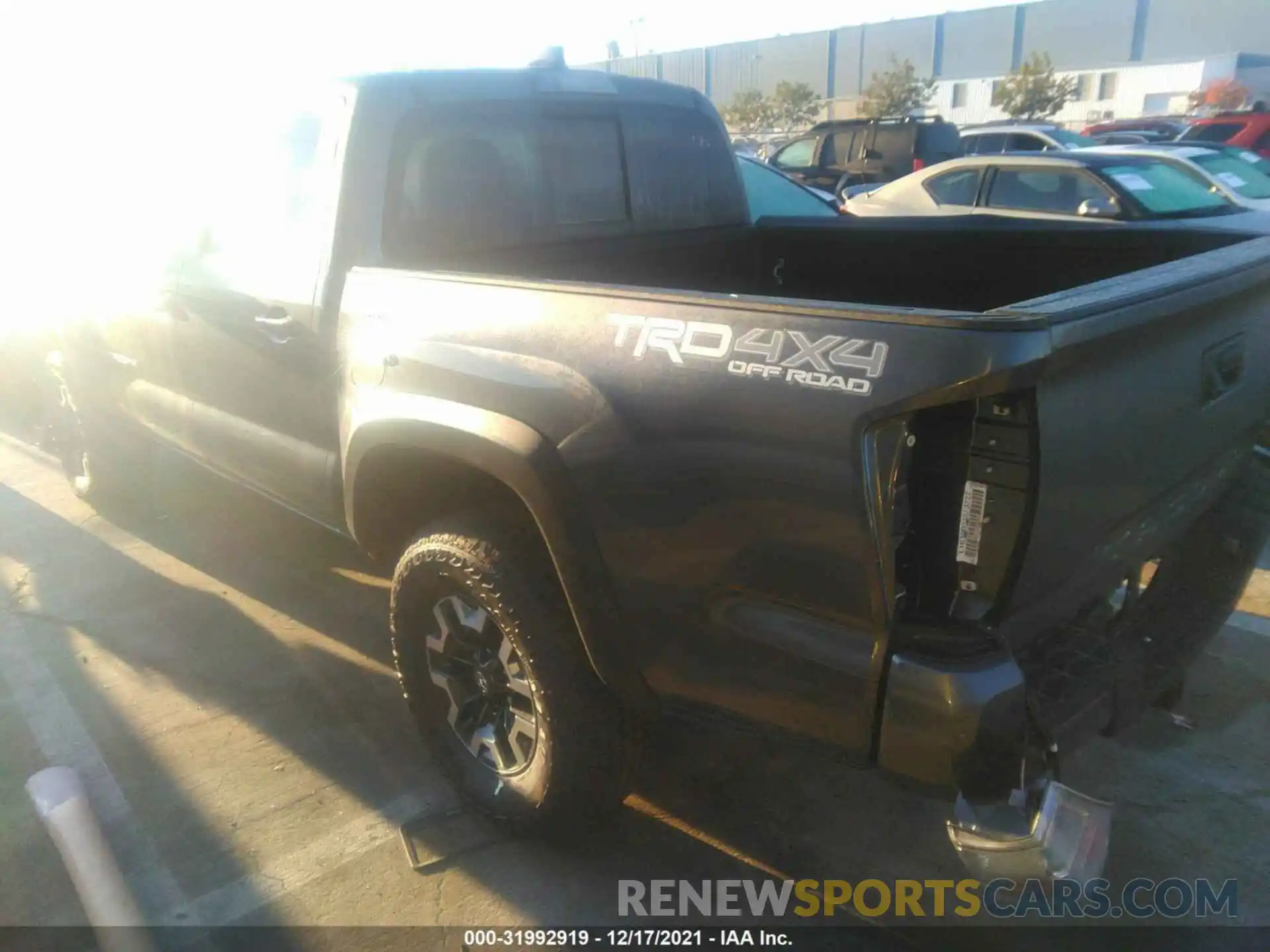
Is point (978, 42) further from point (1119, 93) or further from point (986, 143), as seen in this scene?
point (986, 143)

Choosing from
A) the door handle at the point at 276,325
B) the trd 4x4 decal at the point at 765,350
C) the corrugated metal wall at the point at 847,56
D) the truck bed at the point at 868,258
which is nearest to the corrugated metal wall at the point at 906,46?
the corrugated metal wall at the point at 847,56

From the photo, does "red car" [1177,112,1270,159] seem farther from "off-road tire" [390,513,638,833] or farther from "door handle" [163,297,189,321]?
"off-road tire" [390,513,638,833]

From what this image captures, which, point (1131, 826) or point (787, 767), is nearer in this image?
point (1131, 826)

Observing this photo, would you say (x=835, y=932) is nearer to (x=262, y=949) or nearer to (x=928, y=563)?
(x=928, y=563)

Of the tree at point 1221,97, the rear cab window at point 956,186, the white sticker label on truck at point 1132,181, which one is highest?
the white sticker label on truck at point 1132,181

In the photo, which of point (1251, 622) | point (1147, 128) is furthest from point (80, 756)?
point (1147, 128)

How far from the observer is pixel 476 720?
2920 millimetres

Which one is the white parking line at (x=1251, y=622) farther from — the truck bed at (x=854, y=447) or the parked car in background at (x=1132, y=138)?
the parked car in background at (x=1132, y=138)

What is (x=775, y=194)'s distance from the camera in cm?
752

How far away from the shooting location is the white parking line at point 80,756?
109 inches

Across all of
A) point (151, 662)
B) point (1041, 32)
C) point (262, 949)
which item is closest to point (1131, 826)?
point (262, 949)

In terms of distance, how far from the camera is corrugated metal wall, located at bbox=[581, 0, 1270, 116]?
51688 mm

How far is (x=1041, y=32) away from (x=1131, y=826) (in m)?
61.9

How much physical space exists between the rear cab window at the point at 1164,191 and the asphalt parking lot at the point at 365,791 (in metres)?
4.46
